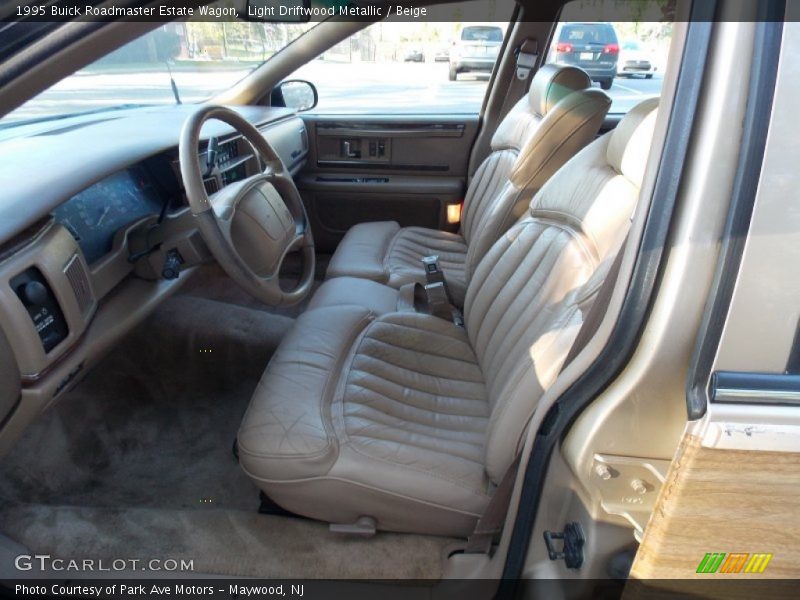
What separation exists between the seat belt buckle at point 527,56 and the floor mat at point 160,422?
60.1 inches

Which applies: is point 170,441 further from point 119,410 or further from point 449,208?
point 449,208

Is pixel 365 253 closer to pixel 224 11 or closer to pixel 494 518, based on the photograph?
pixel 224 11

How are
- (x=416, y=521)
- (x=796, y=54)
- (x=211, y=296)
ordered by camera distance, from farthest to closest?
(x=211, y=296), (x=416, y=521), (x=796, y=54)

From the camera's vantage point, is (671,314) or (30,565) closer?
(671,314)

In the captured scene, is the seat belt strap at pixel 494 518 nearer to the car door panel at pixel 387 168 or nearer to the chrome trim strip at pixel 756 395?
the chrome trim strip at pixel 756 395

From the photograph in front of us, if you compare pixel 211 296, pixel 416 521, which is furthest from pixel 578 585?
pixel 211 296

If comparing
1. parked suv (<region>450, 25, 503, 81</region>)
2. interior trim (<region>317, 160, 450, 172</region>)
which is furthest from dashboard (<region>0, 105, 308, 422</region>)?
parked suv (<region>450, 25, 503, 81</region>)

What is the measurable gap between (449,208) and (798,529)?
2.13 metres

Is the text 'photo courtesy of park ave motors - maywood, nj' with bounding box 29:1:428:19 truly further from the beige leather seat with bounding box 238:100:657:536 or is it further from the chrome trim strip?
the chrome trim strip

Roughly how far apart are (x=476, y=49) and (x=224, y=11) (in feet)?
5.30

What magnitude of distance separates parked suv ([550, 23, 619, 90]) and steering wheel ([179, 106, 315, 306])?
4.57ft

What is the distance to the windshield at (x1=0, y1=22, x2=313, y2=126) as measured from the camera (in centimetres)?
158

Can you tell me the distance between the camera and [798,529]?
2.26 feet

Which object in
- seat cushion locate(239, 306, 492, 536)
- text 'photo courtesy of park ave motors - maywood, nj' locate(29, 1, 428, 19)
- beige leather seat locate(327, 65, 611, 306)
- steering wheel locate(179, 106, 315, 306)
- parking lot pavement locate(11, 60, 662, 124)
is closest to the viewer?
text 'photo courtesy of park ave motors - maywood, nj' locate(29, 1, 428, 19)
